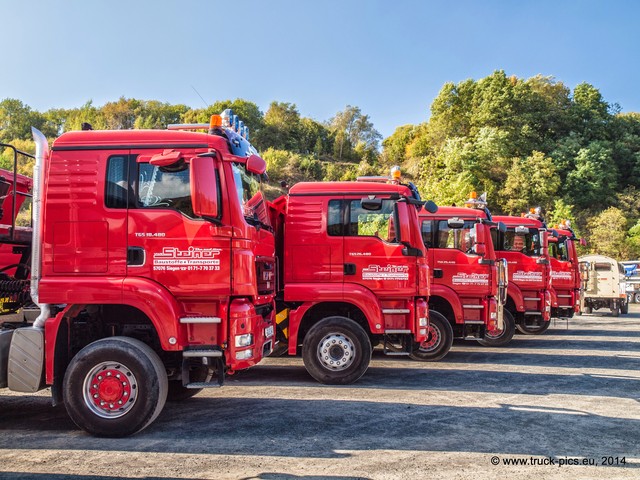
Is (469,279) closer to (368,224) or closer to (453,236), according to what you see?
(453,236)

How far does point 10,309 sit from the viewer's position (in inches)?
229

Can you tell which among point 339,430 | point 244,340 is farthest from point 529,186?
point 244,340

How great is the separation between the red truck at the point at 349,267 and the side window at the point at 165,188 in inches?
117

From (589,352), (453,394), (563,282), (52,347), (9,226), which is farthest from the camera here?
(563,282)

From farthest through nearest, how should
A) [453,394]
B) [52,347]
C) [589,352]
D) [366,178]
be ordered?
[589,352] < [366,178] < [453,394] < [52,347]

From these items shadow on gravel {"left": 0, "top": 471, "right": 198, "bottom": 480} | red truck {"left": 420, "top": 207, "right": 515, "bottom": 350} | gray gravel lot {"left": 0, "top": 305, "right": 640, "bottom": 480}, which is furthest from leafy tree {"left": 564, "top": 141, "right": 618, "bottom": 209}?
shadow on gravel {"left": 0, "top": 471, "right": 198, "bottom": 480}

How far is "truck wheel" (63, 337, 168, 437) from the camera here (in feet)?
16.6

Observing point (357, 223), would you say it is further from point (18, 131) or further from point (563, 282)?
point (18, 131)

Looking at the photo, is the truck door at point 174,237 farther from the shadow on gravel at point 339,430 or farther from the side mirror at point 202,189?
the shadow on gravel at point 339,430

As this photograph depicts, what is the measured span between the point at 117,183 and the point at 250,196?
59.1 inches

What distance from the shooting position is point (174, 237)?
5312 millimetres

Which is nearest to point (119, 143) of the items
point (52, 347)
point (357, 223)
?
point (52, 347)

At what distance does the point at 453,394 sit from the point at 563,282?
9.72 meters

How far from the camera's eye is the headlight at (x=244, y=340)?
208 inches
